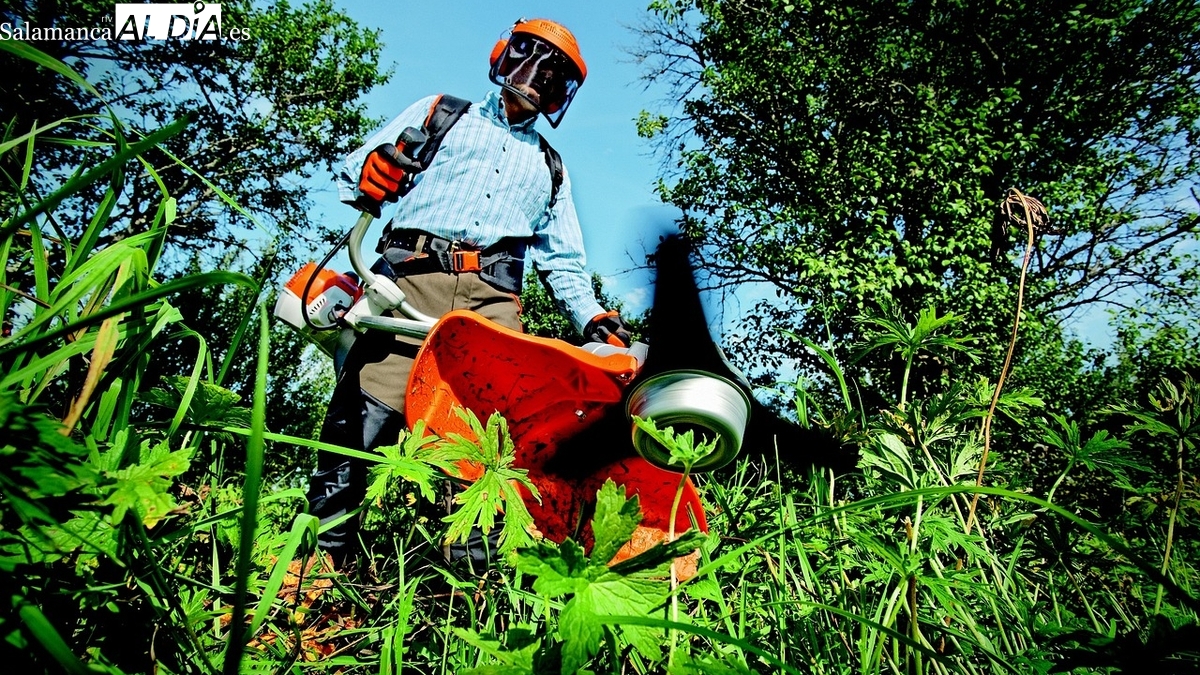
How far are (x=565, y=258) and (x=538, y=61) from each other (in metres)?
0.96

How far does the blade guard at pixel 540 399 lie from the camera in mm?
1368

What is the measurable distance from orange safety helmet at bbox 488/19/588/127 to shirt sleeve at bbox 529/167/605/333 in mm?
434

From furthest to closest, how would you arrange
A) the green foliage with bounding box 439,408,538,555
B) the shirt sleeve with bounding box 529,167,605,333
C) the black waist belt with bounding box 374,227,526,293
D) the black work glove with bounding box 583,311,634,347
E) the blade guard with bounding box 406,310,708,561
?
the shirt sleeve with bounding box 529,167,605,333 → the black waist belt with bounding box 374,227,526,293 → the black work glove with bounding box 583,311,634,347 → the blade guard with bounding box 406,310,708,561 → the green foliage with bounding box 439,408,538,555

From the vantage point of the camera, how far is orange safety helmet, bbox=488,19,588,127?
267 cm

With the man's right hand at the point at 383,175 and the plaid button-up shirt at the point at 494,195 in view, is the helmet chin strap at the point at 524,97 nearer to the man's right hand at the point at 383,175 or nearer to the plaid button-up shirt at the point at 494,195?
the plaid button-up shirt at the point at 494,195

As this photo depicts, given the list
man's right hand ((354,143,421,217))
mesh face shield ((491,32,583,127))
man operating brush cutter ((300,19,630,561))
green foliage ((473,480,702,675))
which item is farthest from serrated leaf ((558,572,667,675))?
mesh face shield ((491,32,583,127))

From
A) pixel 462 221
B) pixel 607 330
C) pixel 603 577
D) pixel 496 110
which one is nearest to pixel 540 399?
pixel 607 330

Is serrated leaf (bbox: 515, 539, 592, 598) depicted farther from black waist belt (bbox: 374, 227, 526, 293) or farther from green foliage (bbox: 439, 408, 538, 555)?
black waist belt (bbox: 374, 227, 526, 293)

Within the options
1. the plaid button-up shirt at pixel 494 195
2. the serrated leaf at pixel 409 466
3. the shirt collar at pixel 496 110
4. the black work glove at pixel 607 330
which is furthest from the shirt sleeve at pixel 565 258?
the serrated leaf at pixel 409 466

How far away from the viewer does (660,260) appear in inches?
39.7

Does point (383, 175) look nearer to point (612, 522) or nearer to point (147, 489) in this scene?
point (147, 489)

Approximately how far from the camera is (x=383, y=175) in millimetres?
2107

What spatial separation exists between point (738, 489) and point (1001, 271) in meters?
8.57

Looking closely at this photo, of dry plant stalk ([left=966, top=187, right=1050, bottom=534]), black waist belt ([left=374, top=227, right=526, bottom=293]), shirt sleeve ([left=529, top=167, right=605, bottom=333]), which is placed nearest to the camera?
dry plant stalk ([left=966, top=187, right=1050, bottom=534])
